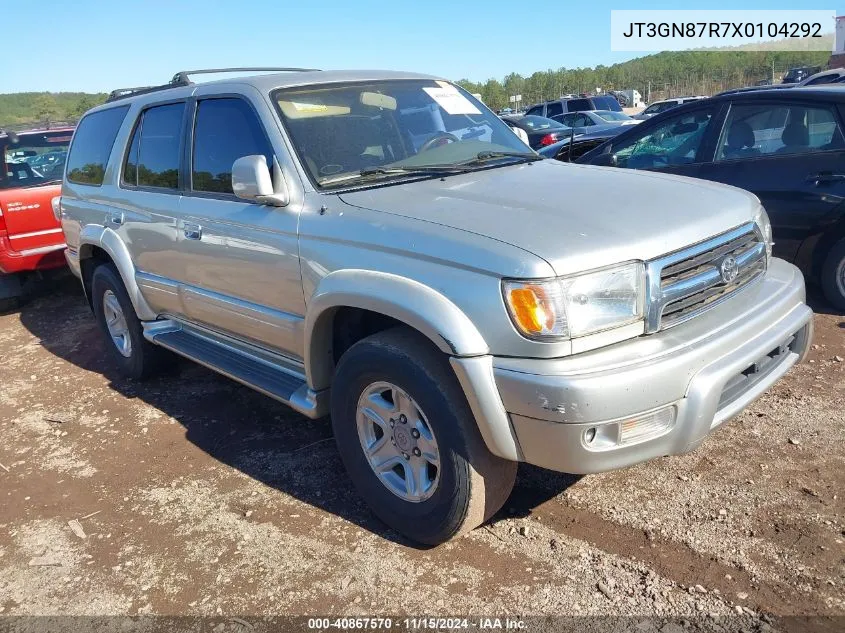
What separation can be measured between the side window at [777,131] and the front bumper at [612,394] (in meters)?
3.03

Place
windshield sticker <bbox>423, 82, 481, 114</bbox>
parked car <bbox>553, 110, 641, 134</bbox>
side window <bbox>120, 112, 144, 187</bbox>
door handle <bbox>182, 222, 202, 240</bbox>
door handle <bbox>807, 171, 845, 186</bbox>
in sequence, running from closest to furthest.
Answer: door handle <bbox>182, 222, 202, 240</bbox> → windshield sticker <bbox>423, 82, 481, 114</bbox> → side window <bbox>120, 112, 144, 187</bbox> → door handle <bbox>807, 171, 845, 186</bbox> → parked car <bbox>553, 110, 641, 134</bbox>

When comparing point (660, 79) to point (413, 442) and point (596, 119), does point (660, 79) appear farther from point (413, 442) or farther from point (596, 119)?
point (413, 442)

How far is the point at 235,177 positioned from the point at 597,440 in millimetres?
1965

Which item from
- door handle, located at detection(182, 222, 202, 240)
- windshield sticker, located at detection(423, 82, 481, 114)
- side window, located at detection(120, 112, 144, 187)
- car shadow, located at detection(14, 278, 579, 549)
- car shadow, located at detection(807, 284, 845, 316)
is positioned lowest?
car shadow, located at detection(14, 278, 579, 549)

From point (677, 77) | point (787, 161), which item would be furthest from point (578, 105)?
point (677, 77)

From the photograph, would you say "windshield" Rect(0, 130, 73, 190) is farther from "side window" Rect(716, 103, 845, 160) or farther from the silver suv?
"side window" Rect(716, 103, 845, 160)

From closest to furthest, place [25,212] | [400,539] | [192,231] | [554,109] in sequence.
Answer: [400,539] < [192,231] < [25,212] < [554,109]

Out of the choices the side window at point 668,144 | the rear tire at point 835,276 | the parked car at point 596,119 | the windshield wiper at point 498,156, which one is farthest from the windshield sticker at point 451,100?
the parked car at point 596,119

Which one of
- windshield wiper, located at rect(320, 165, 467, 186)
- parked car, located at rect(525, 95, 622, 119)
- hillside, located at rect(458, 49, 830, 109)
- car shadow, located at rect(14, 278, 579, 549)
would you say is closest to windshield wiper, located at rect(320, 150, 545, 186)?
windshield wiper, located at rect(320, 165, 467, 186)

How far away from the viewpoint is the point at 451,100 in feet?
13.3

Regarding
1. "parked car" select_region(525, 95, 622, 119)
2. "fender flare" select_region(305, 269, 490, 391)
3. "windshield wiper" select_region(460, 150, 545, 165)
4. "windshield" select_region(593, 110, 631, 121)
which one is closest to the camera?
"fender flare" select_region(305, 269, 490, 391)

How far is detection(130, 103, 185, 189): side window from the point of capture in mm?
4180

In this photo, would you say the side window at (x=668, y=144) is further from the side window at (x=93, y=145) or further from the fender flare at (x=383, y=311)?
the side window at (x=93, y=145)

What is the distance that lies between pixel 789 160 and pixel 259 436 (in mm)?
4132
